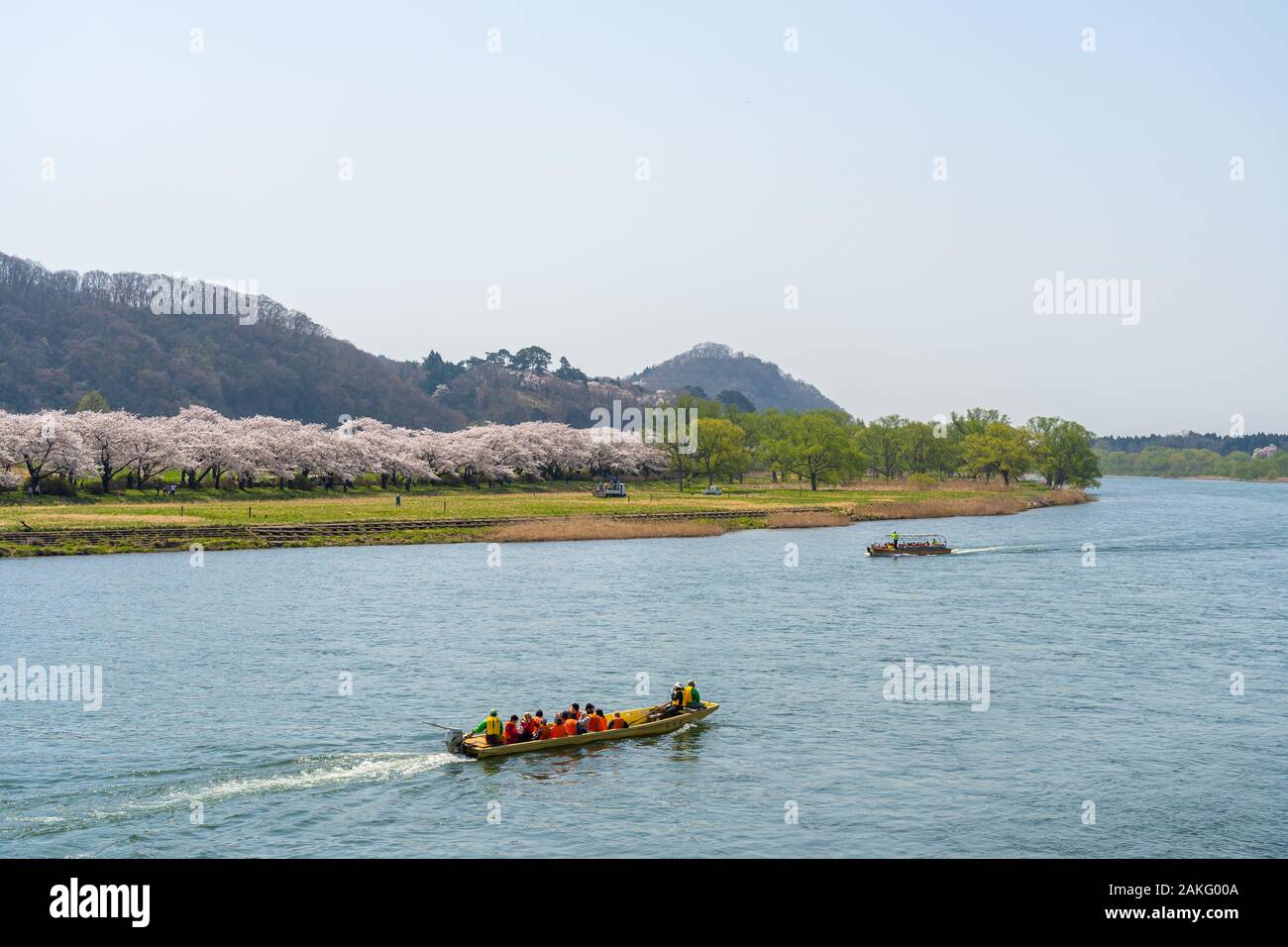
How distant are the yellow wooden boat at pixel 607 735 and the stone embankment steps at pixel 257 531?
75.1 m

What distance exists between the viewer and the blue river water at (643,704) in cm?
3459

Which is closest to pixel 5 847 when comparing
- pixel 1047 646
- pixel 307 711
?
pixel 307 711

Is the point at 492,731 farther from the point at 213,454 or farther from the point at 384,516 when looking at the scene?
the point at 213,454

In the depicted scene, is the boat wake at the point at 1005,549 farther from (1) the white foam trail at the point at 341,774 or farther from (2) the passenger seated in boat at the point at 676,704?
(1) the white foam trail at the point at 341,774

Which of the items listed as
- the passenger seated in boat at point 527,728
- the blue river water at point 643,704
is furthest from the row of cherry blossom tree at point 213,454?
the passenger seated in boat at point 527,728

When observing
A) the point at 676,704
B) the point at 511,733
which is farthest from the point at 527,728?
the point at 676,704

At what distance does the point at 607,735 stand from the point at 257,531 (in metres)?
80.3

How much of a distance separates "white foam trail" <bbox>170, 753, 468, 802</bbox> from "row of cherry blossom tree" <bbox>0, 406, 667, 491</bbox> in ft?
344

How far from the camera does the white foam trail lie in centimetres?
3772

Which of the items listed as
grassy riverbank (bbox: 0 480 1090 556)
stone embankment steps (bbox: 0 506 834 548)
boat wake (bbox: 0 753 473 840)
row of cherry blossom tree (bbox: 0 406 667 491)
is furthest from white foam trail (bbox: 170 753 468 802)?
row of cherry blossom tree (bbox: 0 406 667 491)

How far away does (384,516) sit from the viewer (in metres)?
132

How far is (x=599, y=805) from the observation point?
37.0 metres
